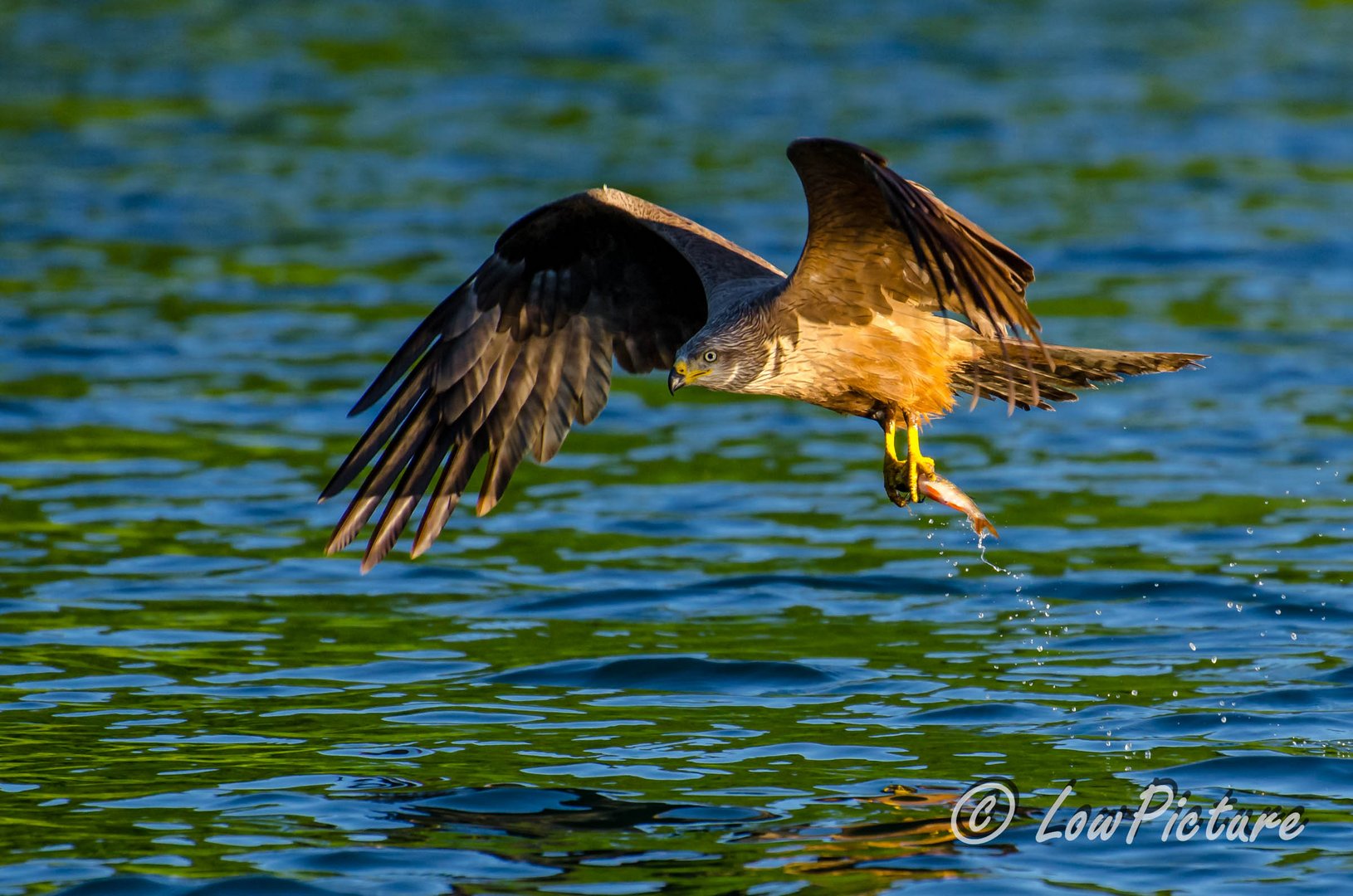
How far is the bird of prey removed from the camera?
7.27 meters

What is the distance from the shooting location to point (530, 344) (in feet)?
30.1

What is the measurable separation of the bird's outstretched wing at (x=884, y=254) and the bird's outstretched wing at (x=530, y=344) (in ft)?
2.47

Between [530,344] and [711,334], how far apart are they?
1576 mm

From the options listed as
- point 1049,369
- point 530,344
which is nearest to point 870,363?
point 1049,369

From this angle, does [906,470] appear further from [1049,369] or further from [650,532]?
[650,532]

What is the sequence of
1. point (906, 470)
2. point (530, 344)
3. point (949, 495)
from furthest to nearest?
1. point (530, 344)
2. point (906, 470)
3. point (949, 495)

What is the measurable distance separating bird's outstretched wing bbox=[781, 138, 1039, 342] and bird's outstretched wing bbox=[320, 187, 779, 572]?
0.75 m

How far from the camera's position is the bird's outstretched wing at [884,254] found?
6.84 metres

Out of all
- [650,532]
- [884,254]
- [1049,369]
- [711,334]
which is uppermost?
[884,254]

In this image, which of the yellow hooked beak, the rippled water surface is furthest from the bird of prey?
the rippled water surface

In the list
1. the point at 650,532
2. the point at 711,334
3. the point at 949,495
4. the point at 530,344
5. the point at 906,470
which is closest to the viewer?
the point at 711,334

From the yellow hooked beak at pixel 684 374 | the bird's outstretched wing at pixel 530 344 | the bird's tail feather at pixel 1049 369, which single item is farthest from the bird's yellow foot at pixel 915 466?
the bird's outstretched wing at pixel 530 344

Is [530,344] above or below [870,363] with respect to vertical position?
above

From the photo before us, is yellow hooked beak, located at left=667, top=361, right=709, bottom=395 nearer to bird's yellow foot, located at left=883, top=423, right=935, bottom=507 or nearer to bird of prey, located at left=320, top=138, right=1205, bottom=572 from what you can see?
bird of prey, located at left=320, top=138, right=1205, bottom=572
